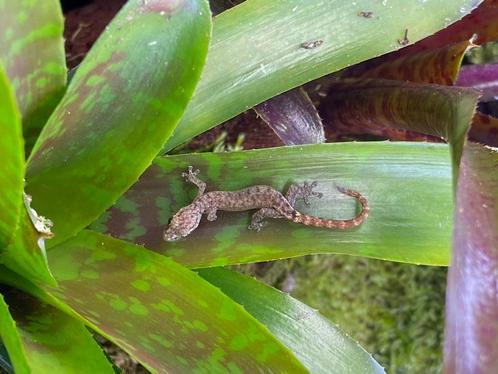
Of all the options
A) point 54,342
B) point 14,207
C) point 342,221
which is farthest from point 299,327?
point 14,207

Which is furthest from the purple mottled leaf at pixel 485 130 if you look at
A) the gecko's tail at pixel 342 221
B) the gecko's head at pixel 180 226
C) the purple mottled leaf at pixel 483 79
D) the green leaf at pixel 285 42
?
the gecko's head at pixel 180 226

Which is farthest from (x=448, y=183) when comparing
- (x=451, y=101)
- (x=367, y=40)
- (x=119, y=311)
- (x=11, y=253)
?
(x=11, y=253)

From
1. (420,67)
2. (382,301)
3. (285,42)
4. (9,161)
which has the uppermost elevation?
(9,161)

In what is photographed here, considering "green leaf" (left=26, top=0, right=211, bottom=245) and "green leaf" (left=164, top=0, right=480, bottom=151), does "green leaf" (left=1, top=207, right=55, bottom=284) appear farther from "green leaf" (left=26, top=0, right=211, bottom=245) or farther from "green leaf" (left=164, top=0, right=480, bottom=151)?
"green leaf" (left=164, top=0, right=480, bottom=151)

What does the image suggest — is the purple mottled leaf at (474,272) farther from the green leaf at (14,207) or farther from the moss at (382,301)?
the moss at (382,301)

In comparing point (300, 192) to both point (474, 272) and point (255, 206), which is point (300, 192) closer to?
point (255, 206)

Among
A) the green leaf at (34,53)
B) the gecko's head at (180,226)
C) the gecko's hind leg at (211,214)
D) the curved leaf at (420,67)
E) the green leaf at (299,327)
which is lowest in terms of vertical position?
the green leaf at (299,327)

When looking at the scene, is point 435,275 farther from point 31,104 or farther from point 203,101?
point 31,104
